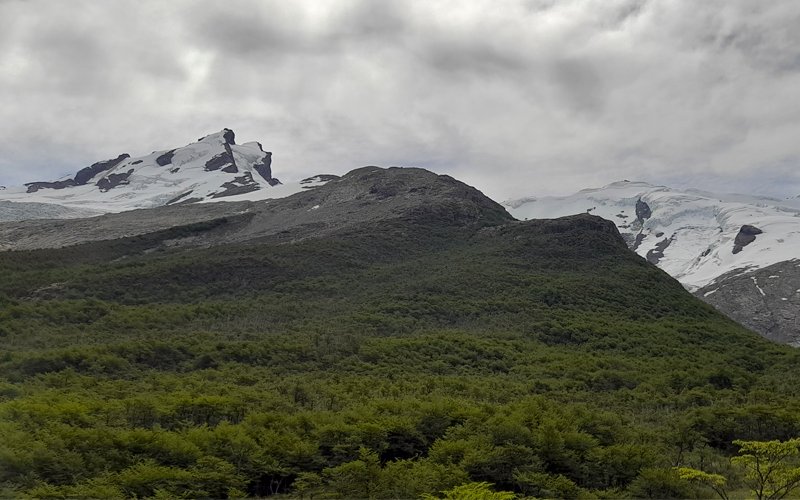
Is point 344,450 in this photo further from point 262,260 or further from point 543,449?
point 262,260

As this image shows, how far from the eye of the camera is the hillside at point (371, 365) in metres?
18.7

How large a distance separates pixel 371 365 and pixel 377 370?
46.4 inches

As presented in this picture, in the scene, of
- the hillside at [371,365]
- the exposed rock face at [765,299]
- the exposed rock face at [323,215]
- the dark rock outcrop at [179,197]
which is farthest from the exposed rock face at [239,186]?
the exposed rock face at [765,299]

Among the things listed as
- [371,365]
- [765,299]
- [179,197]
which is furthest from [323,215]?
[765,299]

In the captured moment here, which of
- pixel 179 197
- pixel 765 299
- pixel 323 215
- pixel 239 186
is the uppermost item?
pixel 239 186

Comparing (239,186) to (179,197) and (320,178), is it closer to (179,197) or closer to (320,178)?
(179,197)

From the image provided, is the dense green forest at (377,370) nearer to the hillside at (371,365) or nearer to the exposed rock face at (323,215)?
the hillside at (371,365)

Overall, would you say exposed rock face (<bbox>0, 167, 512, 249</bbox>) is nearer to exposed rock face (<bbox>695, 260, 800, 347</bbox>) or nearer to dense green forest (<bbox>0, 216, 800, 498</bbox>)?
dense green forest (<bbox>0, 216, 800, 498</bbox>)

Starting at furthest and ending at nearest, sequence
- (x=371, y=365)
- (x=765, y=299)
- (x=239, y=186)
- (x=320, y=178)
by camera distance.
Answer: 1. (x=239, y=186)
2. (x=320, y=178)
3. (x=765, y=299)
4. (x=371, y=365)

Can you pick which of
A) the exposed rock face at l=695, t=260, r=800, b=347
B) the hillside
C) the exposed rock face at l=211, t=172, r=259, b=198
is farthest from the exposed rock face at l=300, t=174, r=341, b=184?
the exposed rock face at l=695, t=260, r=800, b=347

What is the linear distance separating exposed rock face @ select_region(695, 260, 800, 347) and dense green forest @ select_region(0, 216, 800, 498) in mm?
66131

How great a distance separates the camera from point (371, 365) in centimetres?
4072

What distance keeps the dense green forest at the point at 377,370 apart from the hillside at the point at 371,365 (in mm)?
138

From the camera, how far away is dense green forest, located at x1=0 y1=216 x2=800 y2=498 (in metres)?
18.6
